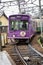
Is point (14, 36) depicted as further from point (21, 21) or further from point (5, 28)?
point (5, 28)

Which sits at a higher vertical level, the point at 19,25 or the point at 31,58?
the point at 19,25

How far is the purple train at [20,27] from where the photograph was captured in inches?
991

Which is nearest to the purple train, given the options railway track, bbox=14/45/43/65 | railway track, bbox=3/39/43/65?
railway track, bbox=3/39/43/65

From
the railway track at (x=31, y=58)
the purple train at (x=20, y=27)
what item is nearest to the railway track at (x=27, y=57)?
the railway track at (x=31, y=58)

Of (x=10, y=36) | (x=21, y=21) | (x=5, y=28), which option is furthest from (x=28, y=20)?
(x=5, y=28)

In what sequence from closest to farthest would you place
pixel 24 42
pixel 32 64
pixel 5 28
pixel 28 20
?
pixel 32 64 < pixel 28 20 < pixel 24 42 < pixel 5 28

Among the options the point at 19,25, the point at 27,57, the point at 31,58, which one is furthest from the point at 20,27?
the point at 31,58

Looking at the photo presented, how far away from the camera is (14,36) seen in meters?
25.6

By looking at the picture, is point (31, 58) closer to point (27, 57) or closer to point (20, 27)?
point (27, 57)

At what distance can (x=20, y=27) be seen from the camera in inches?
1000

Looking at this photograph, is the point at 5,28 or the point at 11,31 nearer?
the point at 11,31

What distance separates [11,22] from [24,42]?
3276mm

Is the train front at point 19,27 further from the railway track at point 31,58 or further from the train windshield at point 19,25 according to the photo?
the railway track at point 31,58

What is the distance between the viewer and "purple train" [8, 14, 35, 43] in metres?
25.2
